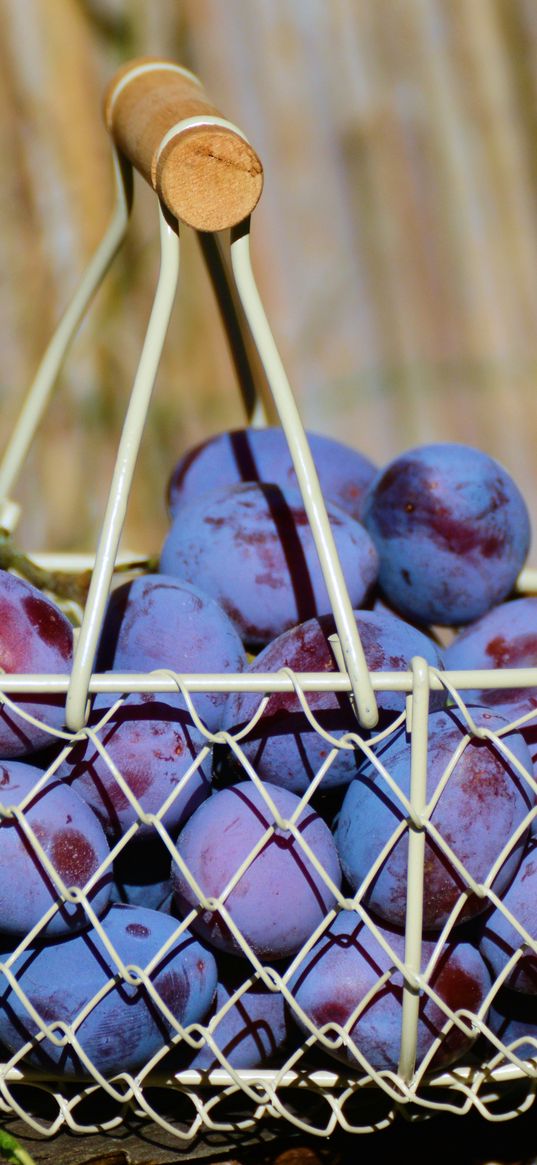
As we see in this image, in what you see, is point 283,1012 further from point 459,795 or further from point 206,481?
point 206,481

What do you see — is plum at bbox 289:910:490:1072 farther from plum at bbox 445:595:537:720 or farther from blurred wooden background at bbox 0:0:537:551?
blurred wooden background at bbox 0:0:537:551

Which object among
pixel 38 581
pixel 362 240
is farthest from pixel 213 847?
pixel 362 240

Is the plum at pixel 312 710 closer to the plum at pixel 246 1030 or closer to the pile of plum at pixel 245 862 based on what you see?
the pile of plum at pixel 245 862

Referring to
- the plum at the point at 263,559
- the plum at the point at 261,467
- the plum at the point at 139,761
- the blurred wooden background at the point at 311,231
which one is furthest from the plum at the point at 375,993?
the blurred wooden background at the point at 311,231

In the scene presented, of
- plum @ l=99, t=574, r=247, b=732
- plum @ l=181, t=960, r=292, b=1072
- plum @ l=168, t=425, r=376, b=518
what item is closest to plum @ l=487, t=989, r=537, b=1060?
plum @ l=181, t=960, r=292, b=1072

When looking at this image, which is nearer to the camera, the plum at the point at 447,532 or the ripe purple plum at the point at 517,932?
the ripe purple plum at the point at 517,932

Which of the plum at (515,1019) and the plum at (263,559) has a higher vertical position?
the plum at (263,559)
